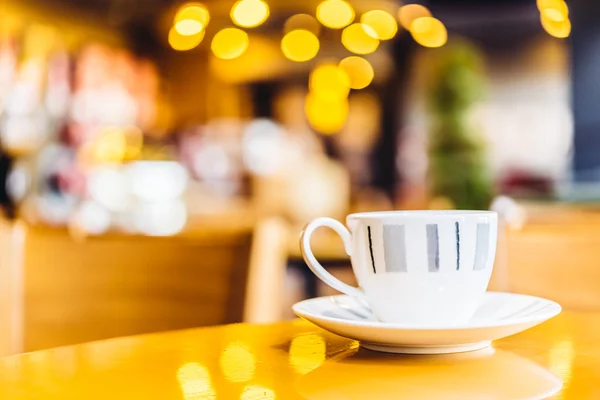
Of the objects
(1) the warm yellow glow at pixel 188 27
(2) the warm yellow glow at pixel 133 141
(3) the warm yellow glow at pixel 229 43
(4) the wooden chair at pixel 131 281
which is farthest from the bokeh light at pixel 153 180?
(4) the wooden chair at pixel 131 281

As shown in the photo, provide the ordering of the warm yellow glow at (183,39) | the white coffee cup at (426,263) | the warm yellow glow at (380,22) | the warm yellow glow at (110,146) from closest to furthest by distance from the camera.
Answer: the white coffee cup at (426,263) < the warm yellow glow at (183,39) < the warm yellow glow at (380,22) < the warm yellow glow at (110,146)

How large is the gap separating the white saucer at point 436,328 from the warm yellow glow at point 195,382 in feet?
0.30

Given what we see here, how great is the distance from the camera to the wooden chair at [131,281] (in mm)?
931

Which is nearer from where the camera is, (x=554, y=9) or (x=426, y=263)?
(x=426, y=263)

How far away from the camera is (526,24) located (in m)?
7.86

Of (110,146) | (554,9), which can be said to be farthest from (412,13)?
(110,146)

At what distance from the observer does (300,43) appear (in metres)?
5.55

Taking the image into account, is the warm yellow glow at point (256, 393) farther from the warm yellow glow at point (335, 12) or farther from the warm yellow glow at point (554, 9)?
the warm yellow glow at point (335, 12)

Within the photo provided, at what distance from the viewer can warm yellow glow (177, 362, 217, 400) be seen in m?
0.44

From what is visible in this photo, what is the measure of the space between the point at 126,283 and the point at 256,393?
2.04 feet

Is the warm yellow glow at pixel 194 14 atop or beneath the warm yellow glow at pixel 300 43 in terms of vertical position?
beneath

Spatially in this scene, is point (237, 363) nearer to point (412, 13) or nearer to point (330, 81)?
point (412, 13)

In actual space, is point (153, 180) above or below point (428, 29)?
below

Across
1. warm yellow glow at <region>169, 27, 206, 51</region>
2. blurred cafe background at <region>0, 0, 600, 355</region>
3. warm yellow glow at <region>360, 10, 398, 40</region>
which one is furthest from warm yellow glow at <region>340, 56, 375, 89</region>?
warm yellow glow at <region>169, 27, 206, 51</region>
